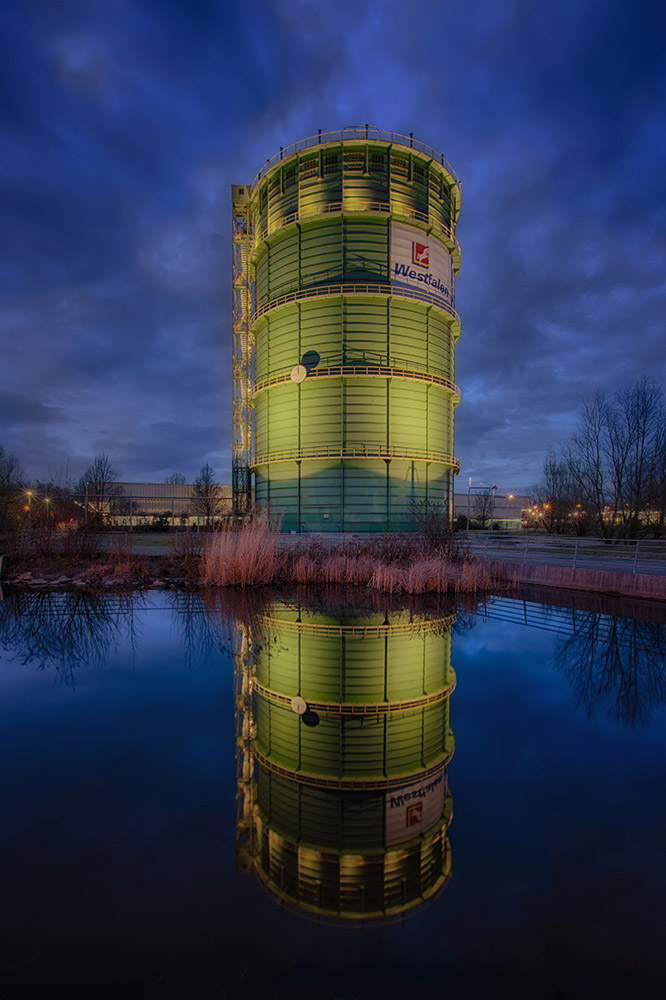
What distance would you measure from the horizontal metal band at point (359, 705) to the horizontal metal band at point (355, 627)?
3.03m

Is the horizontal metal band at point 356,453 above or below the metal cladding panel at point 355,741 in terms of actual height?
above

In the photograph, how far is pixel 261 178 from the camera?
26.2 m

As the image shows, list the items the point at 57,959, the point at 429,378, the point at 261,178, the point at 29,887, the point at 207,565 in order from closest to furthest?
the point at 57,959, the point at 29,887, the point at 207,565, the point at 429,378, the point at 261,178

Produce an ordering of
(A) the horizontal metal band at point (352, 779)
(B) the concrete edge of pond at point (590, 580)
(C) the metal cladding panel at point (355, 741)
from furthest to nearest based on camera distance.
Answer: (B) the concrete edge of pond at point (590, 580) → (C) the metal cladding panel at point (355, 741) → (A) the horizontal metal band at point (352, 779)

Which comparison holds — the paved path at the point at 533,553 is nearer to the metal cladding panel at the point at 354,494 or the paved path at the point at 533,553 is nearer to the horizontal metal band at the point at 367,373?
the metal cladding panel at the point at 354,494

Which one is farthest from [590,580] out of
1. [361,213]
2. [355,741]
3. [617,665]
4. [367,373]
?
[361,213]

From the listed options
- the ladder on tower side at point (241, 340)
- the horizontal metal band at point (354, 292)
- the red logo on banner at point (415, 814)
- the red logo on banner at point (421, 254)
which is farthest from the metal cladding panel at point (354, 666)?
the ladder on tower side at point (241, 340)

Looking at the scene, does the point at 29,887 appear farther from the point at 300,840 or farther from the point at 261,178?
the point at 261,178

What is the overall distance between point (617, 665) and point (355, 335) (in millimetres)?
19040

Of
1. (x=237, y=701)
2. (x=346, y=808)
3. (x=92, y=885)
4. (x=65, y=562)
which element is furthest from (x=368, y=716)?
(x=65, y=562)

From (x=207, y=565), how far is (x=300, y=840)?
12652mm

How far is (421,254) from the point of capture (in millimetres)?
23953

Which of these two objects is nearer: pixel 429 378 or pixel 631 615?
pixel 631 615

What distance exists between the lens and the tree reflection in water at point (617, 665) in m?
5.70
